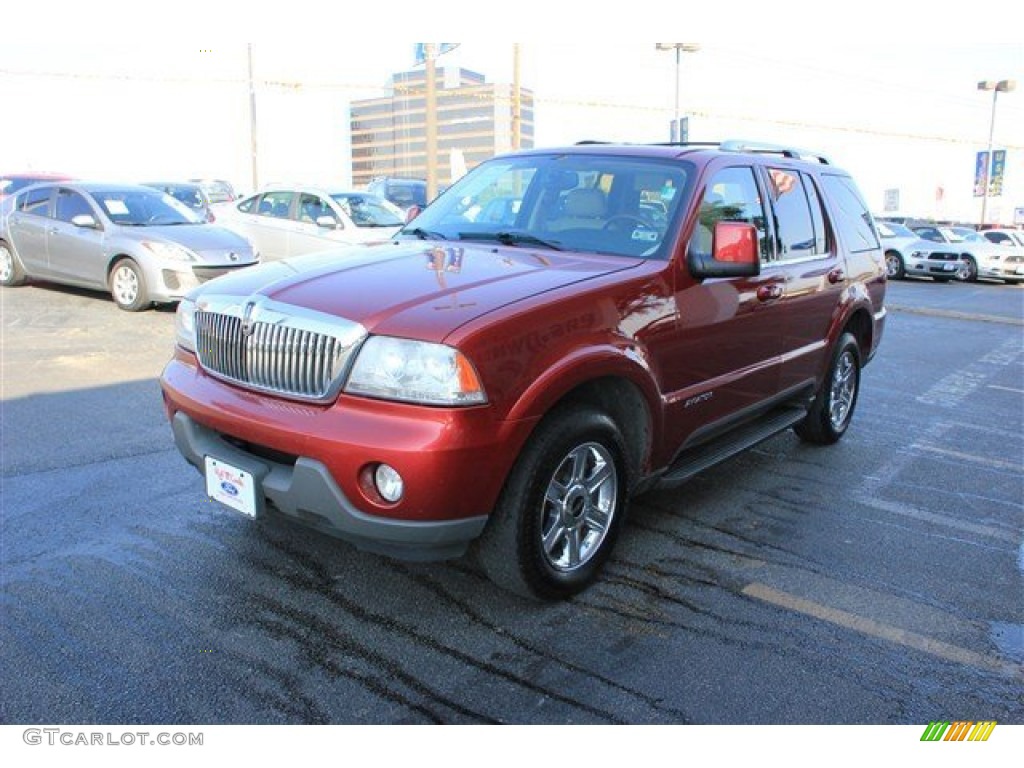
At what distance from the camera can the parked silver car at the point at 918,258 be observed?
22.3 meters

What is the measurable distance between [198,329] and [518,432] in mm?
1531

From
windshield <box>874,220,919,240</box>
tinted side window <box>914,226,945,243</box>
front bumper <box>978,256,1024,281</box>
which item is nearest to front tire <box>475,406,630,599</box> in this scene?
windshield <box>874,220,919,240</box>

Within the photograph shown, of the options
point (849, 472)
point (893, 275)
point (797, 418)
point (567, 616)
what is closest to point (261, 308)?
point (567, 616)

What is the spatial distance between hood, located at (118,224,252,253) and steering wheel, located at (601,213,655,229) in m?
7.31

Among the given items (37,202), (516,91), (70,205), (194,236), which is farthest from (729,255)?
(516,91)

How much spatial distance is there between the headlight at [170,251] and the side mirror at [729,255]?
301 inches

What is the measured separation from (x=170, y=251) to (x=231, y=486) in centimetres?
Result: 758

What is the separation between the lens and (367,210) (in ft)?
42.2

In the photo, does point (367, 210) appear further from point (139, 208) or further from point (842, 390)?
point (842, 390)

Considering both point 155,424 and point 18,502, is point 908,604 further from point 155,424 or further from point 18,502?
point 155,424

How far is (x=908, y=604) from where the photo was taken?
3.64 m

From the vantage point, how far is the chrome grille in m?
3.04

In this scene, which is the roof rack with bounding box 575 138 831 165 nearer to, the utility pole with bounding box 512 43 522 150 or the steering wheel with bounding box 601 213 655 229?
Result: the steering wheel with bounding box 601 213 655 229
